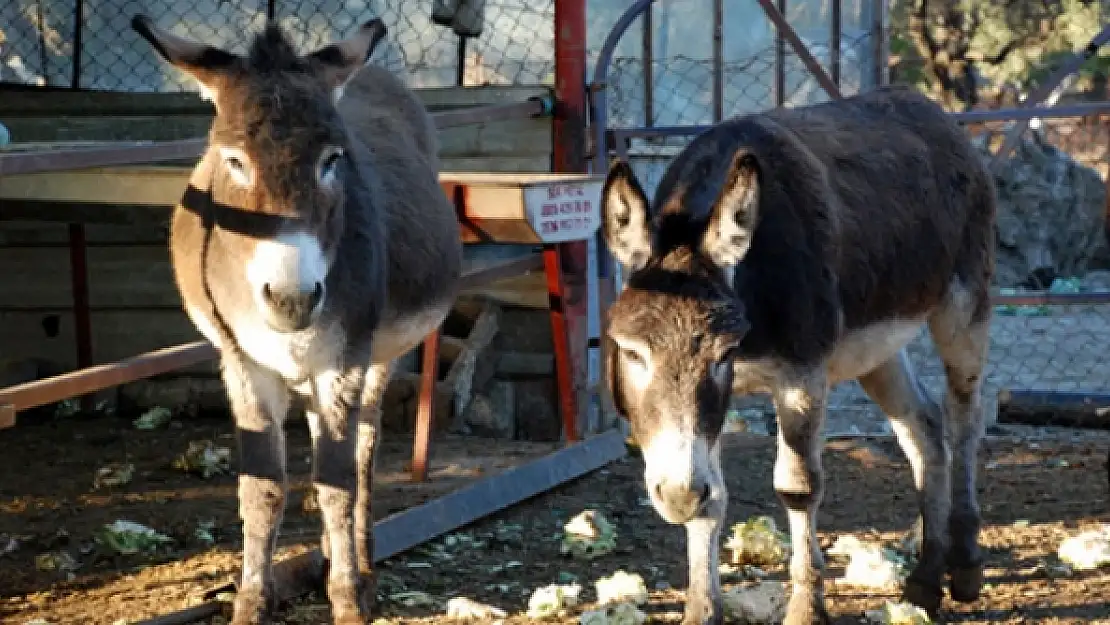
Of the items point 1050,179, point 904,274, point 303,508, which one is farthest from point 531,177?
point 1050,179

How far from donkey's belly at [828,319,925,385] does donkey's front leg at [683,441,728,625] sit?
62 cm

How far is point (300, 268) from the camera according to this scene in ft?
13.2

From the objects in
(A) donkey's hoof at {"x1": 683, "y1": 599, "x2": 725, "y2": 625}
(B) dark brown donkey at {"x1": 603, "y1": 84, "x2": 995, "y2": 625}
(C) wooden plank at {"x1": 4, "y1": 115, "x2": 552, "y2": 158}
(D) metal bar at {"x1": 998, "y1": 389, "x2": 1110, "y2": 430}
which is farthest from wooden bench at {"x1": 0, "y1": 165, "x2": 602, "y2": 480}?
(D) metal bar at {"x1": 998, "y1": 389, "x2": 1110, "y2": 430}

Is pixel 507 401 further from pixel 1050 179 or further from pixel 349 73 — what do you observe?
pixel 1050 179

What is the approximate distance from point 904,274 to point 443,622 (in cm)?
191

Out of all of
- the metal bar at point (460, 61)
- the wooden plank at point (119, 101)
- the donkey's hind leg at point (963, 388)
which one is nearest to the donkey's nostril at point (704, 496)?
the donkey's hind leg at point (963, 388)

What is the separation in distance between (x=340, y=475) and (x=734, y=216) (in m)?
1.58

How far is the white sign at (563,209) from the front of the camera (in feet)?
21.4

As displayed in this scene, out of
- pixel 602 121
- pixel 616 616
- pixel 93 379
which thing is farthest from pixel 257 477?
pixel 602 121

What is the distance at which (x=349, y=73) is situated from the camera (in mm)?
4613

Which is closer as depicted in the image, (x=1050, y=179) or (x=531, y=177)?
(x=531, y=177)

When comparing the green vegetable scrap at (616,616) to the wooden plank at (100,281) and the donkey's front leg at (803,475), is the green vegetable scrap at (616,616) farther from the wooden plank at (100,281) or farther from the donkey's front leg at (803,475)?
the wooden plank at (100,281)

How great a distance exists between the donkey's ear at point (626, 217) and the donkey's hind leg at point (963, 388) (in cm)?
177

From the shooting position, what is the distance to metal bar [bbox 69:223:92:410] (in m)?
7.86
